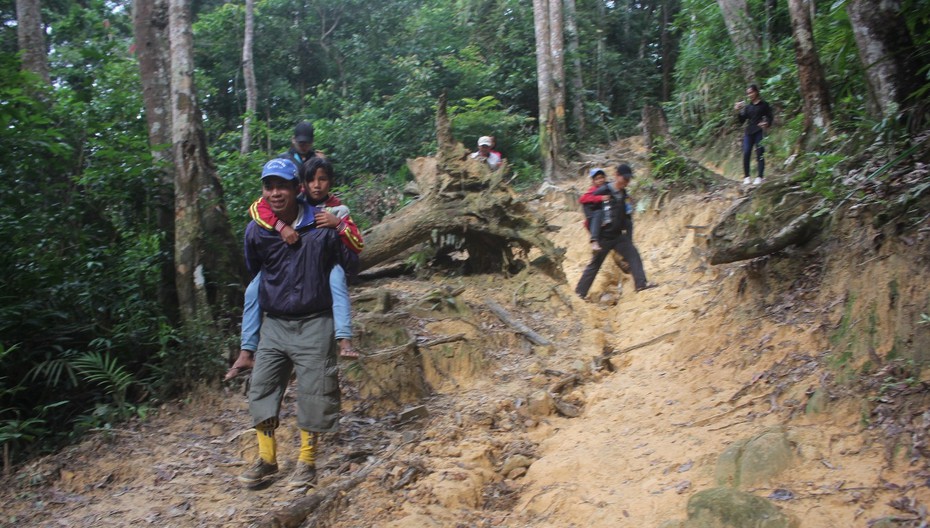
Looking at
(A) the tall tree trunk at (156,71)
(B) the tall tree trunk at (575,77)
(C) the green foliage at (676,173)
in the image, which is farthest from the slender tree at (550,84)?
(A) the tall tree trunk at (156,71)

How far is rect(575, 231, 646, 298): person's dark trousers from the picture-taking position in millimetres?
9055

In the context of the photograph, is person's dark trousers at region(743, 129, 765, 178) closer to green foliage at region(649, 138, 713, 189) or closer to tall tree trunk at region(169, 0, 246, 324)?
green foliage at region(649, 138, 713, 189)

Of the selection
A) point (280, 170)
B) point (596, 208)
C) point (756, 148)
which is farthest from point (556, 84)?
point (280, 170)

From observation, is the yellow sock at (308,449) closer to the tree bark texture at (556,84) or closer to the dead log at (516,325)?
the dead log at (516,325)

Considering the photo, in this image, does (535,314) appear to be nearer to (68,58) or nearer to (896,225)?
(896,225)

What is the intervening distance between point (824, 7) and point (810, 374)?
793 cm

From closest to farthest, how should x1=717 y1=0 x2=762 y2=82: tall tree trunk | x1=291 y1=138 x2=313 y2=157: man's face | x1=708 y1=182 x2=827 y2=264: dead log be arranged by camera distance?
x1=708 y1=182 x2=827 y2=264: dead log, x1=291 y1=138 x2=313 y2=157: man's face, x1=717 y1=0 x2=762 y2=82: tall tree trunk

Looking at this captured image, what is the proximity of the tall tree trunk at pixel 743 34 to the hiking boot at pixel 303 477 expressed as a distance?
37.9 ft

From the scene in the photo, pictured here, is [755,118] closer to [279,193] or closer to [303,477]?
[279,193]

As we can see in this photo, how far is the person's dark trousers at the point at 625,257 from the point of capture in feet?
29.7

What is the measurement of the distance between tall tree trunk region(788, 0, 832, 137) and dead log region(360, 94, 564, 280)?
352cm

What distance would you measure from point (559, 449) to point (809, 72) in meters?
5.73

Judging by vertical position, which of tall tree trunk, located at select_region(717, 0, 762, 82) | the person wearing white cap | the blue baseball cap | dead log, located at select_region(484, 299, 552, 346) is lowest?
dead log, located at select_region(484, 299, 552, 346)

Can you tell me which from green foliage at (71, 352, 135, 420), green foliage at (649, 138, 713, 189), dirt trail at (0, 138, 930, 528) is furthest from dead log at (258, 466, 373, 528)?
green foliage at (649, 138, 713, 189)
